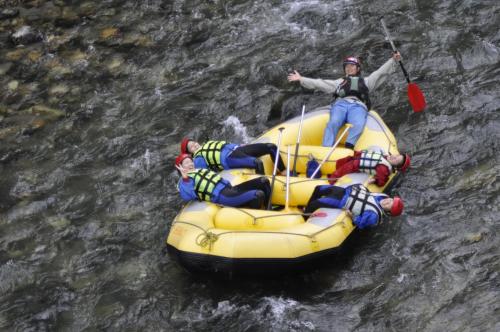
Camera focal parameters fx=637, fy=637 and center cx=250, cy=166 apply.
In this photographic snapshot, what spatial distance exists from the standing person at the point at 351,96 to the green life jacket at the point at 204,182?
71.4 inches

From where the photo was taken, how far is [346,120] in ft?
27.3

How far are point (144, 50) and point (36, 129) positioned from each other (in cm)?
268

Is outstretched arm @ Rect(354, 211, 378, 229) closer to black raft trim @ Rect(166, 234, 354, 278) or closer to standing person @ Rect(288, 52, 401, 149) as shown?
black raft trim @ Rect(166, 234, 354, 278)

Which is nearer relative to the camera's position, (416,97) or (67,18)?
(416,97)

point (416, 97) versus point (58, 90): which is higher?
point (416, 97)

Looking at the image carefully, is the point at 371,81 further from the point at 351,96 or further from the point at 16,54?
the point at 16,54

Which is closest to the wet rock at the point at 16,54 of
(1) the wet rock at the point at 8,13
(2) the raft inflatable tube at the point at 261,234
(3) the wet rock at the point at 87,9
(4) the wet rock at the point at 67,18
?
(4) the wet rock at the point at 67,18

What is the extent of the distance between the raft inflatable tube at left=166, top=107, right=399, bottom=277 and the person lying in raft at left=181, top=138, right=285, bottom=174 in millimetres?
129

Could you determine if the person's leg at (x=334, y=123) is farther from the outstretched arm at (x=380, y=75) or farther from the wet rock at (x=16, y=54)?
the wet rock at (x=16, y=54)

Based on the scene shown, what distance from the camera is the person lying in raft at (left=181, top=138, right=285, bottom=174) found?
752 cm

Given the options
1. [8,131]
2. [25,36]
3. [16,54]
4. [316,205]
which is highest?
[316,205]

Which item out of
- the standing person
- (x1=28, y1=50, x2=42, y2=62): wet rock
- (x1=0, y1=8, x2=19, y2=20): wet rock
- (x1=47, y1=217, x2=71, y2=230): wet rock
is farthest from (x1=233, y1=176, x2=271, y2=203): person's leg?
(x1=0, y1=8, x2=19, y2=20): wet rock

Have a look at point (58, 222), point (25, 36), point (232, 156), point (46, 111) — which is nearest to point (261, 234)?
point (232, 156)

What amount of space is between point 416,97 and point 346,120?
126cm
